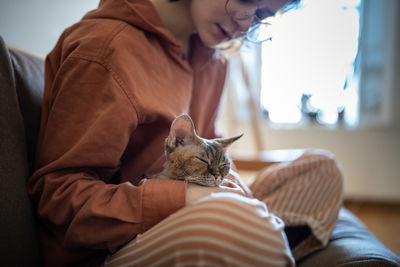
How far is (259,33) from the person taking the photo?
2.97 ft

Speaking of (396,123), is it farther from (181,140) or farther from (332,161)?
(181,140)

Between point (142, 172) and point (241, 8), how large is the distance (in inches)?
22.7

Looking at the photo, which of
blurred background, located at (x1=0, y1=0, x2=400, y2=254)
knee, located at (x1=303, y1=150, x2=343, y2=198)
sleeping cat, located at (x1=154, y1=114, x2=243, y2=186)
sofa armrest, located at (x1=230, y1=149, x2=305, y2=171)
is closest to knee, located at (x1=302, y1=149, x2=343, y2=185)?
knee, located at (x1=303, y1=150, x2=343, y2=198)

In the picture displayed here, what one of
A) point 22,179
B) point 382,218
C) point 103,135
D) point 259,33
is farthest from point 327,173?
point 382,218

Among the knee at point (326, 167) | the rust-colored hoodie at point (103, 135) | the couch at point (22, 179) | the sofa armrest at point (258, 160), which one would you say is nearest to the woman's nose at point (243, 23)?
the rust-colored hoodie at point (103, 135)

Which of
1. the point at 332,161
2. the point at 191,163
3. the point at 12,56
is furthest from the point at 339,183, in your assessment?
the point at 12,56

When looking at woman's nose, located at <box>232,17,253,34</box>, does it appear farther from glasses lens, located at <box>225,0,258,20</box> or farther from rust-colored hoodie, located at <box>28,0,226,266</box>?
rust-colored hoodie, located at <box>28,0,226,266</box>

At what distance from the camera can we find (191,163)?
67 centimetres

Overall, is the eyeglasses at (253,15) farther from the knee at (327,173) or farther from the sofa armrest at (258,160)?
the sofa armrest at (258,160)

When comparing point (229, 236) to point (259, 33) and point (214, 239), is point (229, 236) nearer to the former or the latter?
point (214, 239)

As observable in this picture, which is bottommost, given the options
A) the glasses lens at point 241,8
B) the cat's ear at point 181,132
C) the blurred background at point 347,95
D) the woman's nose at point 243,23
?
the blurred background at point 347,95

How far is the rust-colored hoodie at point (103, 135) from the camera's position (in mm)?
540

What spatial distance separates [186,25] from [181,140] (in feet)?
1.43

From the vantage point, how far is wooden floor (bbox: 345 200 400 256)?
1.47 metres
